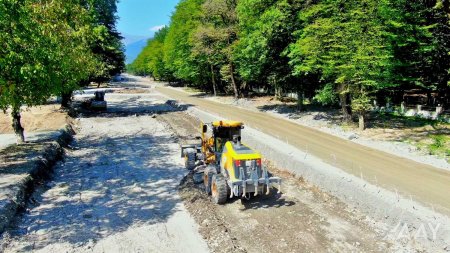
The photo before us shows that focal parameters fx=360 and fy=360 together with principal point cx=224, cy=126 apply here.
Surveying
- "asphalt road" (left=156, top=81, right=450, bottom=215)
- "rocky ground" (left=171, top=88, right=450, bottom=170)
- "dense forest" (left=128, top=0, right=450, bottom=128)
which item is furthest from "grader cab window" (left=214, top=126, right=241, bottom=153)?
"dense forest" (left=128, top=0, right=450, bottom=128)

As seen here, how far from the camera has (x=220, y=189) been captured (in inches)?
495

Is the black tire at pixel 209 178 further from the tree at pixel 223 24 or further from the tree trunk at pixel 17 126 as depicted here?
the tree at pixel 223 24

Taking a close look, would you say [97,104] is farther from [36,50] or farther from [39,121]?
[36,50]

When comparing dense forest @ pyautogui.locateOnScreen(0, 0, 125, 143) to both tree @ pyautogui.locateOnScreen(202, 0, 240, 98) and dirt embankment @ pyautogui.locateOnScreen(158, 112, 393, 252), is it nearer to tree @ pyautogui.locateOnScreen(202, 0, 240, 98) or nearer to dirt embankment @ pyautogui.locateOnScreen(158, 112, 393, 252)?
dirt embankment @ pyautogui.locateOnScreen(158, 112, 393, 252)

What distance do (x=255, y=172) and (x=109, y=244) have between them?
503 cm

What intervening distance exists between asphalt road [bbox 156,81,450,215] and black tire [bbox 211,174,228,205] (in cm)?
607

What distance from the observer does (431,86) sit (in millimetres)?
29969

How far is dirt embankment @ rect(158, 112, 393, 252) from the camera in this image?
10.0 metres

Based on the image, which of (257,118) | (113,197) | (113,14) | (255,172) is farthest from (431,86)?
(113,14)

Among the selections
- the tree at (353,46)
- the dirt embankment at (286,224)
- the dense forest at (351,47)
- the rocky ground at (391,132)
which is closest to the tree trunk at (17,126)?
the dirt embankment at (286,224)

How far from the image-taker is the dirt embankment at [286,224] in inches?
395

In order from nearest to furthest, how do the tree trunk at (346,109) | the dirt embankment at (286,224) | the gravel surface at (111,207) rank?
1. the dirt embankment at (286,224)
2. the gravel surface at (111,207)
3. the tree trunk at (346,109)

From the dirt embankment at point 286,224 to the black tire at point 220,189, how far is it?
0.28 meters

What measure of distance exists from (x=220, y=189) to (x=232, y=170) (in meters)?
0.89
